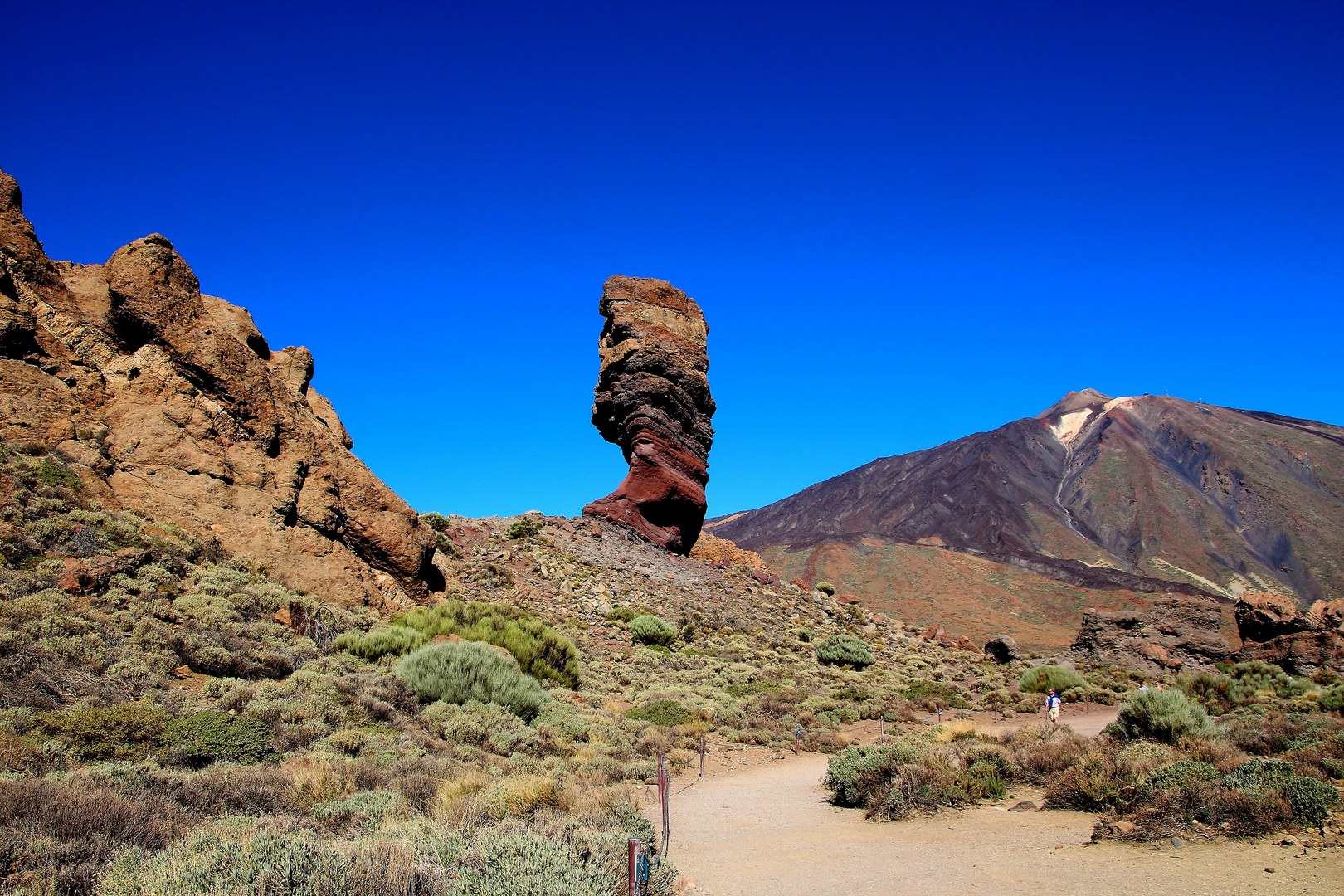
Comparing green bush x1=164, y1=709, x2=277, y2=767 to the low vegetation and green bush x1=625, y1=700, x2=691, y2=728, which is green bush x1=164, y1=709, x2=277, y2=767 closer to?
the low vegetation

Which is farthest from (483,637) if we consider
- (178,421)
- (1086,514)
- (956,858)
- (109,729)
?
(1086,514)

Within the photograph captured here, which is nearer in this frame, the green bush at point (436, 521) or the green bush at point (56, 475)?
the green bush at point (56, 475)

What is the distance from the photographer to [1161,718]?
399 inches

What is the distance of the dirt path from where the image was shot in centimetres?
546

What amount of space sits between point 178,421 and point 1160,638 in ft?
105

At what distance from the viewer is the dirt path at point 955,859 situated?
5.46 metres

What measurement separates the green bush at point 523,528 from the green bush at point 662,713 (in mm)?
11179

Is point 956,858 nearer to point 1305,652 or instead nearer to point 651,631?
point 651,631

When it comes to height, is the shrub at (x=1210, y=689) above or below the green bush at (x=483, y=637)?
below

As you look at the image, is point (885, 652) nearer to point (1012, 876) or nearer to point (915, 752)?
point (915, 752)

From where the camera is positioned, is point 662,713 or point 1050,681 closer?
point 662,713

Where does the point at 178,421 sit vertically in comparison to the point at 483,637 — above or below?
above

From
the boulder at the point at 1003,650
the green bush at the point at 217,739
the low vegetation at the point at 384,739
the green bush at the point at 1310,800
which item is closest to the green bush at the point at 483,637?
the low vegetation at the point at 384,739

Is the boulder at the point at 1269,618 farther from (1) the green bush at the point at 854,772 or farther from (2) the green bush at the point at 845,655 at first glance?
(1) the green bush at the point at 854,772
